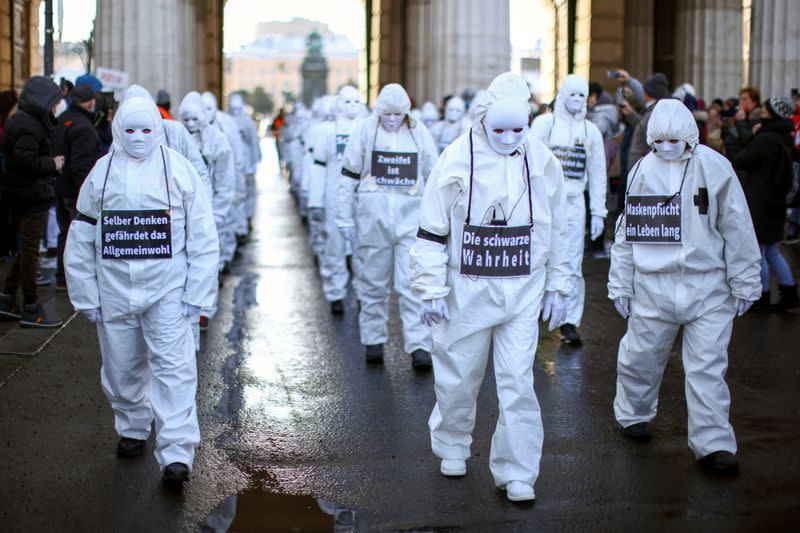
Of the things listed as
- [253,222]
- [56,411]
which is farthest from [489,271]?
[253,222]

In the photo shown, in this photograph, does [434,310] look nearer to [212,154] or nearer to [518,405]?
[518,405]

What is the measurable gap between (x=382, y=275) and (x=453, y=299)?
3273 millimetres

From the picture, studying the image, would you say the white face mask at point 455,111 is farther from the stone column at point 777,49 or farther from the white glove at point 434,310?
the white glove at point 434,310

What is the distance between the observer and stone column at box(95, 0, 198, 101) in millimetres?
20078

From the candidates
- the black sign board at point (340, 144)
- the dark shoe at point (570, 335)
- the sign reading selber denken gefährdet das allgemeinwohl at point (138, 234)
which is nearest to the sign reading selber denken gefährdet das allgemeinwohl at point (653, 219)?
the sign reading selber denken gefährdet das allgemeinwohl at point (138, 234)

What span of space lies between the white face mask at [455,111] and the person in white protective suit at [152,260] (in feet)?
37.2

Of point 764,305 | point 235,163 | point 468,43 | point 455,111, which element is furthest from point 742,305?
point 468,43

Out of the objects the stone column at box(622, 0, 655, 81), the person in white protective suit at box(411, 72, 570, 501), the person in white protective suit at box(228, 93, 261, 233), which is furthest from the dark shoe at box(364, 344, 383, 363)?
the stone column at box(622, 0, 655, 81)

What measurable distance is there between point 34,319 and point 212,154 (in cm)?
210

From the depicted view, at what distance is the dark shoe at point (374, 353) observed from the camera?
8.85m

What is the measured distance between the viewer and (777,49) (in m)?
18.0

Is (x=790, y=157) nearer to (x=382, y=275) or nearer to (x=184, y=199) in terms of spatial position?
(x=382, y=275)

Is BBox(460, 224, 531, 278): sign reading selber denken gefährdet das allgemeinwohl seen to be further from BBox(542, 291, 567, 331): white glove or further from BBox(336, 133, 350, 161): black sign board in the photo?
BBox(336, 133, 350, 161): black sign board

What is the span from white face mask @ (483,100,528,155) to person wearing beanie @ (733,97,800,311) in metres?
5.99
